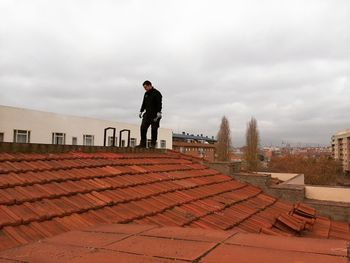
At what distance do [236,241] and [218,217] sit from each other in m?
2.34

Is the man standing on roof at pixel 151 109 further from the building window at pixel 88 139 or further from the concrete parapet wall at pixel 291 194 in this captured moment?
the building window at pixel 88 139

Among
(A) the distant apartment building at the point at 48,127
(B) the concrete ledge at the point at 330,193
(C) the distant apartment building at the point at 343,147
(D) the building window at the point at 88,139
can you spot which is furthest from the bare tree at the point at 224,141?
(B) the concrete ledge at the point at 330,193

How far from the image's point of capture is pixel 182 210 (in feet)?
15.3

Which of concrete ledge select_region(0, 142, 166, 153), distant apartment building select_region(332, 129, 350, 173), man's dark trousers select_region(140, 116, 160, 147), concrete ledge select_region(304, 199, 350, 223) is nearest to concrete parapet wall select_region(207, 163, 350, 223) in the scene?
concrete ledge select_region(304, 199, 350, 223)

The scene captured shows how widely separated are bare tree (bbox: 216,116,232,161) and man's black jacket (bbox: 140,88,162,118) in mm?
54426

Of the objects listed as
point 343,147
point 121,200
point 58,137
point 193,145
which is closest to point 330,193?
point 121,200

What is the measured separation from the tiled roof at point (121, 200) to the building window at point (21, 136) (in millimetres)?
18705

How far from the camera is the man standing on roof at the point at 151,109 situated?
8484 millimetres

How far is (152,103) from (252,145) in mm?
57022

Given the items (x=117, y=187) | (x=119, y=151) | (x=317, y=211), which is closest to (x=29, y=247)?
(x=117, y=187)

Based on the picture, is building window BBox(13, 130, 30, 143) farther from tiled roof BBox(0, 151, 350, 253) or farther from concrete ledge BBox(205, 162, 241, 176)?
tiled roof BBox(0, 151, 350, 253)

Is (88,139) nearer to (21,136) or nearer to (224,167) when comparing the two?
(21,136)

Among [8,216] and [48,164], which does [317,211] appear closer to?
[48,164]

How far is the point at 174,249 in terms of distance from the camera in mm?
2324
